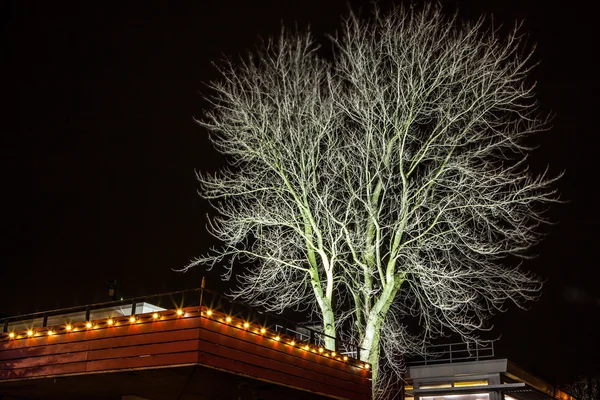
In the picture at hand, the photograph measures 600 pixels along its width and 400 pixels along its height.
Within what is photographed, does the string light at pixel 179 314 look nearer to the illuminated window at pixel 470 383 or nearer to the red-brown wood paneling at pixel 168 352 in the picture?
the red-brown wood paneling at pixel 168 352

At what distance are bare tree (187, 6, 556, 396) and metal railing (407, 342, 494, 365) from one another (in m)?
6.35

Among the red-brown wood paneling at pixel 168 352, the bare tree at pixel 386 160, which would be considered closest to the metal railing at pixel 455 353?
the bare tree at pixel 386 160

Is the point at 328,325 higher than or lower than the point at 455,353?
lower

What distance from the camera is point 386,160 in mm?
16141

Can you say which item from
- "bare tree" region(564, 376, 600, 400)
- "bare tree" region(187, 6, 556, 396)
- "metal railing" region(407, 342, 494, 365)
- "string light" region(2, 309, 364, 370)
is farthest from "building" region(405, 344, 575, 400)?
"bare tree" region(564, 376, 600, 400)

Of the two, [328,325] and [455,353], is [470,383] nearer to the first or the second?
[455,353]

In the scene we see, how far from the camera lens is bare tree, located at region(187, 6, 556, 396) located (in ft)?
52.4

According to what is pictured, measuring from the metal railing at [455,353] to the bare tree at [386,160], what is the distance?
6353 mm

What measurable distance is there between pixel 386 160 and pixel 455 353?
11.4 metres

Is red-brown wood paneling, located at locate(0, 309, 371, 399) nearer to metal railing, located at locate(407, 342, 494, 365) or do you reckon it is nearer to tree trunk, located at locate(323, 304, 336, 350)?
tree trunk, located at locate(323, 304, 336, 350)

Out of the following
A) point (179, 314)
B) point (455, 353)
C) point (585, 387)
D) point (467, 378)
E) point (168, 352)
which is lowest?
point (168, 352)

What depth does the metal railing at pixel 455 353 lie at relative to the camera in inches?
902

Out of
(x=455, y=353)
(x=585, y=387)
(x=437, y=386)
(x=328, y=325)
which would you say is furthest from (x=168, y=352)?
(x=585, y=387)

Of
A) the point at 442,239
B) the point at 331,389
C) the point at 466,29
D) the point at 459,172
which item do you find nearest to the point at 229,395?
the point at 331,389
